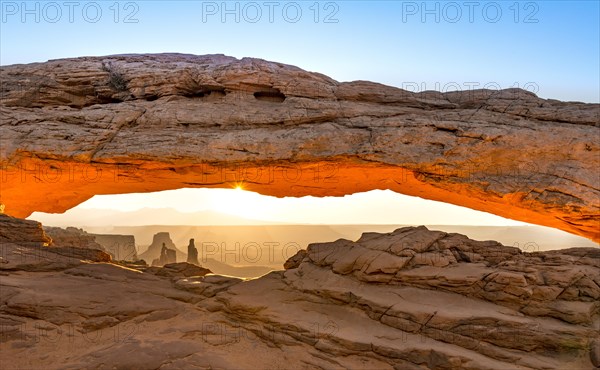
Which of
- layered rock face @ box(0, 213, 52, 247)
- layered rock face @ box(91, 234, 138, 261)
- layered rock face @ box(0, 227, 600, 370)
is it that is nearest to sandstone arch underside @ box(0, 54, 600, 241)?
layered rock face @ box(0, 213, 52, 247)

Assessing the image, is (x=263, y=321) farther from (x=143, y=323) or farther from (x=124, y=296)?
(x=124, y=296)

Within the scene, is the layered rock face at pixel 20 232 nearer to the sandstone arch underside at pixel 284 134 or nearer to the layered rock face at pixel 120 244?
the sandstone arch underside at pixel 284 134

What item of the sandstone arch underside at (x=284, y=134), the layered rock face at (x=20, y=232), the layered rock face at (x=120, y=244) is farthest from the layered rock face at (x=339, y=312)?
the layered rock face at (x=120, y=244)

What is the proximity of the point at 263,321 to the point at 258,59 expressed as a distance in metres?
11.7

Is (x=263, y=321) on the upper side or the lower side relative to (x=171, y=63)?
lower

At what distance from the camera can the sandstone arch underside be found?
15156 millimetres

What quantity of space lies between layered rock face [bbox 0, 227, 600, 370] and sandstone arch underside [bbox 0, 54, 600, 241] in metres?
2.62

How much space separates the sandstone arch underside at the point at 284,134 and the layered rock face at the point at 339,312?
2.62 meters

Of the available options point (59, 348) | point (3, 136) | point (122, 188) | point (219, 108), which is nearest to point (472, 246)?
point (219, 108)

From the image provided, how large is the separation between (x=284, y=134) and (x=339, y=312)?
7537 millimetres

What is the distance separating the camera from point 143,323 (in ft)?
44.0

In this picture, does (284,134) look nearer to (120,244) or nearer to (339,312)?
(339,312)

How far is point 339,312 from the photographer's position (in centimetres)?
1371

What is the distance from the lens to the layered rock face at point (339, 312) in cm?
1121
